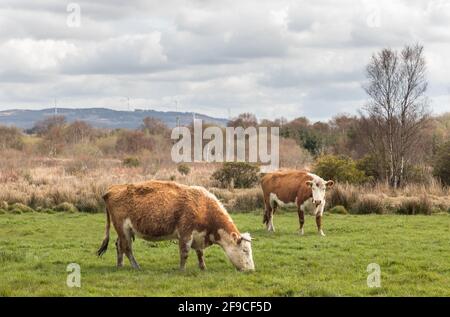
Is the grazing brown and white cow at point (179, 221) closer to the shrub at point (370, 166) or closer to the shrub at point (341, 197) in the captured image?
the shrub at point (341, 197)

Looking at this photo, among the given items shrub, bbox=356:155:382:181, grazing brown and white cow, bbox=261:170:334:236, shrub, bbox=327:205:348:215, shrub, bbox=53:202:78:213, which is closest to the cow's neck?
grazing brown and white cow, bbox=261:170:334:236

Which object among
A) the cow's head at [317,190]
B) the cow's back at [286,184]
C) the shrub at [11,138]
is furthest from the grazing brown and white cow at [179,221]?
the shrub at [11,138]

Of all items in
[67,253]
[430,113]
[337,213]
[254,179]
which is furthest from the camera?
[430,113]

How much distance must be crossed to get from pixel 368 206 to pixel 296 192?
25.0 feet

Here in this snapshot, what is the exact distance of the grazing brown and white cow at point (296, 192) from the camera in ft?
64.8

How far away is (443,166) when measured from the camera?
120 ft

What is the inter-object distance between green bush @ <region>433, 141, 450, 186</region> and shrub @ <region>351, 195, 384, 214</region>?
419 inches

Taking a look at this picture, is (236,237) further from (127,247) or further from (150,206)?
(127,247)

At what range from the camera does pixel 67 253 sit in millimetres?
15875

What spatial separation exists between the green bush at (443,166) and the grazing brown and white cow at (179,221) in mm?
26098

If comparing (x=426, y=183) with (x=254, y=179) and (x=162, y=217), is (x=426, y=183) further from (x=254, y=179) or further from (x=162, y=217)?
(x=162, y=217)
